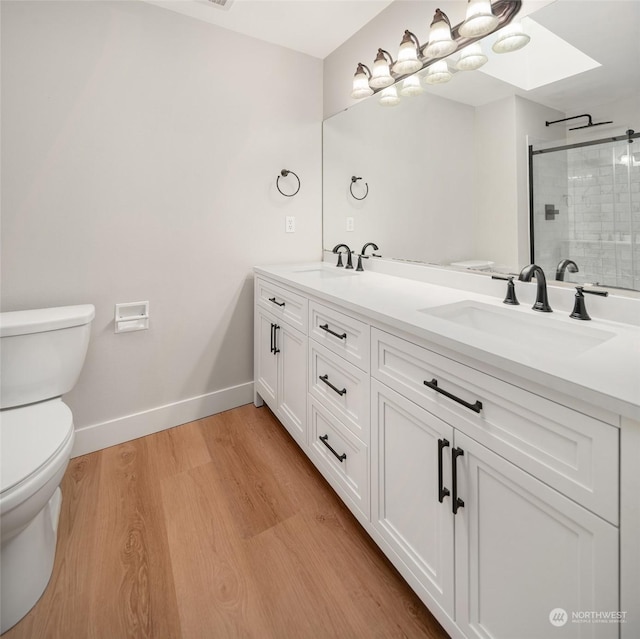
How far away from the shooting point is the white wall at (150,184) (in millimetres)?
1677

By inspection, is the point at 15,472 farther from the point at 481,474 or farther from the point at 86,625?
the point at 481,474

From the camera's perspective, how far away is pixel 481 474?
0.86 meters

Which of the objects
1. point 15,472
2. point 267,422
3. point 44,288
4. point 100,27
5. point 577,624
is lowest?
point 267,422

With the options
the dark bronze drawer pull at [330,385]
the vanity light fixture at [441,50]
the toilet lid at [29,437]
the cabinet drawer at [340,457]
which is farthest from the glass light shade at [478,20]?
the toilet lid at [29,437]

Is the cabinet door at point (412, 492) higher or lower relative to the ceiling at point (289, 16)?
lower

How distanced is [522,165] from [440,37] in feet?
2.27

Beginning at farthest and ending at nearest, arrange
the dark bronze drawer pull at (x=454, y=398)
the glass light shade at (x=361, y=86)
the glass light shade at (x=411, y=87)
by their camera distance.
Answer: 1. the glass light shade at (x=361, y=86)
2. the glass light shade at (x=411, y=87)
3. the dark bronze drawer pull at (x=454, y=398)

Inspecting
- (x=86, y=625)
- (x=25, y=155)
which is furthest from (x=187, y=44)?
(x=86, y=625)

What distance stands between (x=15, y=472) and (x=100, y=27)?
1.95 meters

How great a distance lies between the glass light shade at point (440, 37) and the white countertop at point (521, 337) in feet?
3.25

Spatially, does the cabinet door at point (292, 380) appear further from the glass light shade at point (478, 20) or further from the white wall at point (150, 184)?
the glass light shade at point (478, 20)

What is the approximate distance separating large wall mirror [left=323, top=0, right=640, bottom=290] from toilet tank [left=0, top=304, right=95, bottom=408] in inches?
61.7

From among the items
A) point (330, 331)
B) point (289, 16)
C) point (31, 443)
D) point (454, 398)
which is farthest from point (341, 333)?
point (289, 16)

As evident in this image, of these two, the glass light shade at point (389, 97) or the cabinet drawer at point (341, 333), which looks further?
the glass light shade at point (389, 97)
